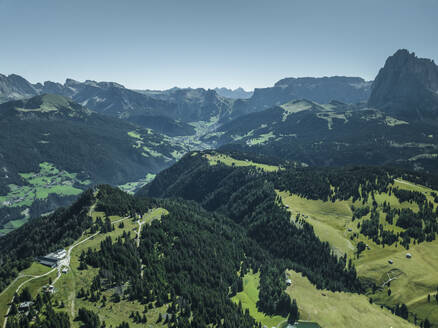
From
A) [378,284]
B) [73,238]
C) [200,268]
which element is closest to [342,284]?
[378,284]

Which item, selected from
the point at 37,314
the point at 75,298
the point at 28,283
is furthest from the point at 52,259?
the point at 37,314

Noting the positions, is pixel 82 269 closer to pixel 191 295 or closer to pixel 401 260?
pixel 191 295

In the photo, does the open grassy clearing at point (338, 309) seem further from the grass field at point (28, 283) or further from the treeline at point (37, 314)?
the grass field at point (28, 283)

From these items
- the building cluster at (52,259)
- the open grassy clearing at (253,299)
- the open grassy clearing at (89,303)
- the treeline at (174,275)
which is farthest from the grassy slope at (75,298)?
the open grassy clearing at (253,299)

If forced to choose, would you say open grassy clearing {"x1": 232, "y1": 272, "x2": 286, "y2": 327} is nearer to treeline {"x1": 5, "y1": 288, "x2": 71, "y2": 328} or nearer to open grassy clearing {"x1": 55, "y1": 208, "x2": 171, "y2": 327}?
open grassy clearing {"x1": 55, "y1": 208, "x2": 171, "y2": 327}

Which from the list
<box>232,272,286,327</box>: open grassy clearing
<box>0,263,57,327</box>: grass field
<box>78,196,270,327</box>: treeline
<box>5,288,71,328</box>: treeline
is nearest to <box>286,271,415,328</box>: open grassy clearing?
<box>232,272,286,327</box>: open grassy clearing

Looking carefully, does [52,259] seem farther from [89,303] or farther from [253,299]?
[253,299]
